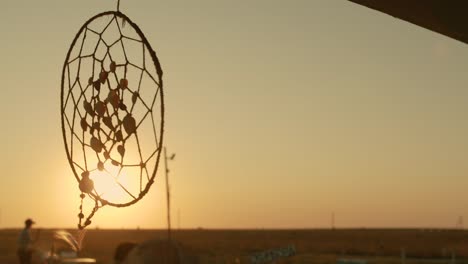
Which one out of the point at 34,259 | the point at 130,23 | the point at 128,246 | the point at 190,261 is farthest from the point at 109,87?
the point at 34,259

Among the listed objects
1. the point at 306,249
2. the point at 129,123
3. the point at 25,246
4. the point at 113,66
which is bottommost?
the point at 306,249

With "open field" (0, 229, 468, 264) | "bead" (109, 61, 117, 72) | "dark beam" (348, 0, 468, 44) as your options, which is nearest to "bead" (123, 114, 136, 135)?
"bead" (109, 61, 117, 72)

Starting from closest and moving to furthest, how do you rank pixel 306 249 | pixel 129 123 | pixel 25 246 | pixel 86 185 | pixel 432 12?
pixel 432 12
pixel 86 185
pixel 129 123
pixel 25 246
pixel 306 249

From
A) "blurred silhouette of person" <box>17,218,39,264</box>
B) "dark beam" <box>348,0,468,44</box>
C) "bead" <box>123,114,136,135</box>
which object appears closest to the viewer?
"dark beam" <box>348,0,468,44</box>

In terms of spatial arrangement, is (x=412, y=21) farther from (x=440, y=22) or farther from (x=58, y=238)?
(x=58, y=238)

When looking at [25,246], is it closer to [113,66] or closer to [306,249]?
[113,66]

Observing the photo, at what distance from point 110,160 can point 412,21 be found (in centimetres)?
176

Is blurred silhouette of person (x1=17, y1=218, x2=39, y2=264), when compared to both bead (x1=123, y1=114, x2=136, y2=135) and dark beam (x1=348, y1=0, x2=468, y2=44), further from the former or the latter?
dark beam (x1=348, y1=0, x2=468, y2=44)

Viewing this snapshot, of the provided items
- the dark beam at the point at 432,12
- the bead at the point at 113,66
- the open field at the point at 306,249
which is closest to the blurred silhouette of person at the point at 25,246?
the open field at the point at 306,249

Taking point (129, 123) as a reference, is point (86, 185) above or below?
below

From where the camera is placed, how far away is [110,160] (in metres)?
4.76

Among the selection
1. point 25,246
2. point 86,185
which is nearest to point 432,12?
point 86,185

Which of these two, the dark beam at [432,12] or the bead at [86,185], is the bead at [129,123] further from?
the dark beam at [432,12]

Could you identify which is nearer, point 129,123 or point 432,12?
point 432,12
